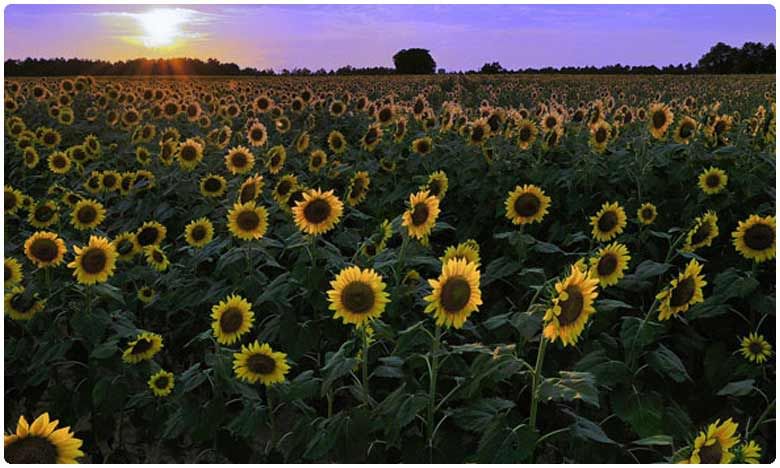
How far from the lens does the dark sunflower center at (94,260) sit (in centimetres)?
354

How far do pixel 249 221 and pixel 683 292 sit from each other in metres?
2.21

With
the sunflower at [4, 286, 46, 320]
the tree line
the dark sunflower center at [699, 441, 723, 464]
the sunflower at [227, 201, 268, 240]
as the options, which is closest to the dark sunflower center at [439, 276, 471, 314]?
the dark sunflower center at [699, 441, 723, 464]

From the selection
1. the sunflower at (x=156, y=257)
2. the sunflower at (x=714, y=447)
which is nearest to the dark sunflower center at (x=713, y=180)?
the sunflower at (x=714, y=447)

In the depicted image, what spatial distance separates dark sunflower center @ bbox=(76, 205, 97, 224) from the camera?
4887 millimetres

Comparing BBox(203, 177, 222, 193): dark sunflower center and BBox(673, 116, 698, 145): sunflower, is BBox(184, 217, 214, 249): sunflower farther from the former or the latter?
BBox(673, 116, 698, 145): sunflower

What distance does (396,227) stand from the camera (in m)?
3.51

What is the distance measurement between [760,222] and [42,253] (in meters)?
3.67

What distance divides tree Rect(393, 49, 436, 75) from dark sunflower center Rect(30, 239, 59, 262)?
1751 inches

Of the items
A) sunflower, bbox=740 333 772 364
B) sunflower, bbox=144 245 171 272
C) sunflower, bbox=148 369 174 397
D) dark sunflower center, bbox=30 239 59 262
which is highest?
dark sunflower center, bbox=30 239 59 262

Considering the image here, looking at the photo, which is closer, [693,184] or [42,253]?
[42,253]

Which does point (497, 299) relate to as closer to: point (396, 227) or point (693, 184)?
point (396, 227)

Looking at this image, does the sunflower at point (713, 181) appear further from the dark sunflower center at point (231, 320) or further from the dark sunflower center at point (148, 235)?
the dark sunflower center at point (148, 235)

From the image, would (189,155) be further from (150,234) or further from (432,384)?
(432,384)

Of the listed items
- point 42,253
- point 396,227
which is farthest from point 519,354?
point 42,253
